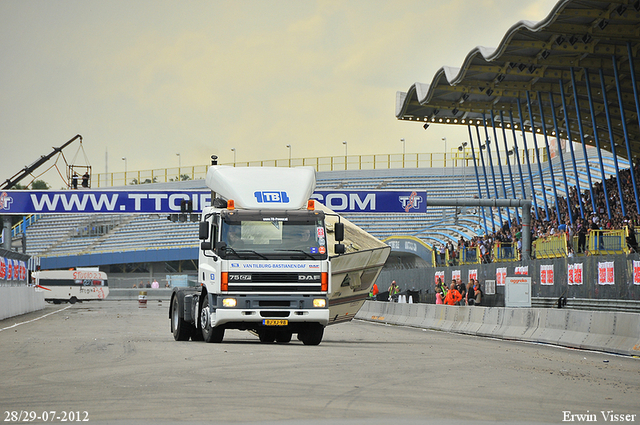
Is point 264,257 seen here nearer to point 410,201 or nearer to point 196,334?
point 196,334

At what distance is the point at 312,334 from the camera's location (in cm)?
1839

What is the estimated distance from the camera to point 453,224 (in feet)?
200

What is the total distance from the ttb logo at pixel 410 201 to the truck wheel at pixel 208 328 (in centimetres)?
2482

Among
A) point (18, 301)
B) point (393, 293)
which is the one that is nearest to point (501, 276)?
point (393, 293)

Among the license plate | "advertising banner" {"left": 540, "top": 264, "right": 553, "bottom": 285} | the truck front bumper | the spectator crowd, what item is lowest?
the license plate

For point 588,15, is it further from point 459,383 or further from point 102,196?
point 459,383

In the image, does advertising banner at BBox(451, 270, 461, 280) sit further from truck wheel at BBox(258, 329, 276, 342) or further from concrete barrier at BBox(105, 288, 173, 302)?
concrete barrier at BBox(105, 288, 173, 302)

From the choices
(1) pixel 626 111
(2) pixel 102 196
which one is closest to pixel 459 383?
(2) pixel 102 196

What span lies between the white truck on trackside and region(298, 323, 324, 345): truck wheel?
0.22m

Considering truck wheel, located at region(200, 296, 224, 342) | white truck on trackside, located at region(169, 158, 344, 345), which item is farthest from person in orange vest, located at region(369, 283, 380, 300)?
white truck on trackside, located at region(169, 158, 344, 345)

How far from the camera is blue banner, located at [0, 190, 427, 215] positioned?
4238 centimetres

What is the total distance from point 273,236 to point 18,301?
989 inches

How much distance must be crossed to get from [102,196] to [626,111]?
2655 centimetres

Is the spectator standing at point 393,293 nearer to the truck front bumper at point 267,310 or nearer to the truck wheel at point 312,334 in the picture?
the truck wheel at point 312,334
